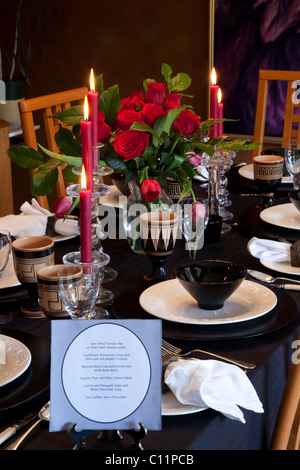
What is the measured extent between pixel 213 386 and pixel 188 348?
0.16 metres

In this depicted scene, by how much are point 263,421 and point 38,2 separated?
132 inches

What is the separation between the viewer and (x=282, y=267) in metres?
1.30

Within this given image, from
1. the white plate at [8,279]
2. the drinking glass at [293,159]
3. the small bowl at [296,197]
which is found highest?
the drinking glass at [293,159]

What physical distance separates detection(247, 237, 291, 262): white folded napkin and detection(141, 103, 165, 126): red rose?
340 millimetres

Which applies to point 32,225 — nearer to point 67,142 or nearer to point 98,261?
point 67,142

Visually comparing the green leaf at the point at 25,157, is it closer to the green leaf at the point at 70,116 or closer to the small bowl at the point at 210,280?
the green leaf at the point at 70,116

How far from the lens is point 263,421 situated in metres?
0.93

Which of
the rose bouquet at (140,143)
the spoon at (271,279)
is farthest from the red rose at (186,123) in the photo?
the spoon at (271,279)

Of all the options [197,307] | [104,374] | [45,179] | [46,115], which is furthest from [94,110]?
[46,115]

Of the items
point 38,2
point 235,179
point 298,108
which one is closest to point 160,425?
point 235,179

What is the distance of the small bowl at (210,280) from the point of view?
1.02m

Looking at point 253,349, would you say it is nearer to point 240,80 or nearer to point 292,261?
point 292,261

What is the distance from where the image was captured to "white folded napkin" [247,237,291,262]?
1337mm

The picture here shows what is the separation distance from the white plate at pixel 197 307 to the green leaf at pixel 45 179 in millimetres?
332
